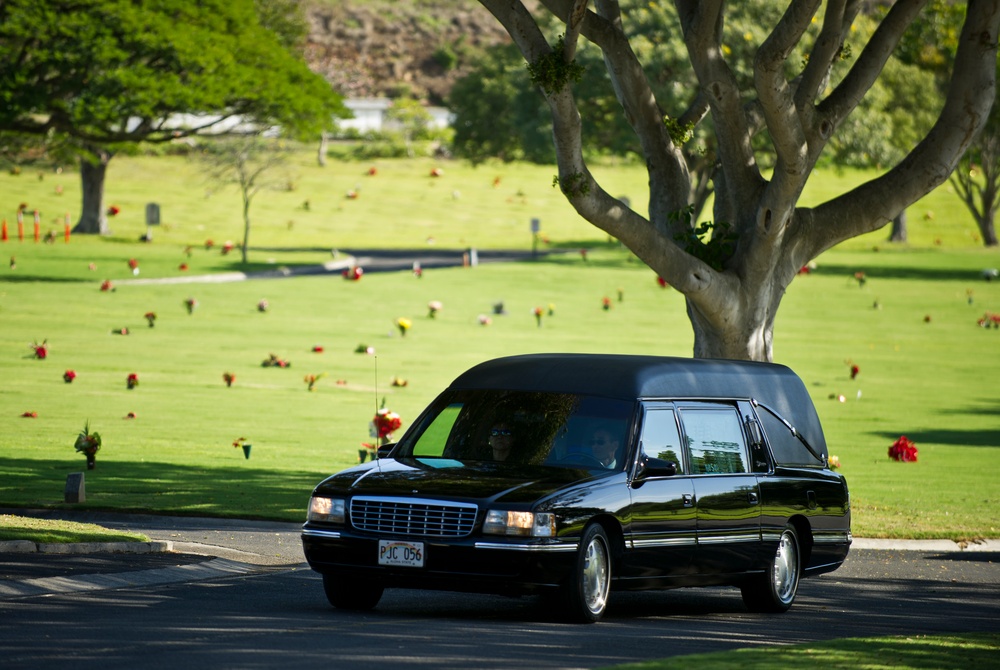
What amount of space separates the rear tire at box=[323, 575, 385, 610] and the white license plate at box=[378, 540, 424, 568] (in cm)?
54

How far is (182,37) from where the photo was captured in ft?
133

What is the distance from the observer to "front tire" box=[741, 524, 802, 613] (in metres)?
11.6

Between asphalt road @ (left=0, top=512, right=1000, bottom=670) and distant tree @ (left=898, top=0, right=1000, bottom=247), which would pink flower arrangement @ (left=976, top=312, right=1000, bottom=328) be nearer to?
distant tree @ (left=898, top=0, right=1000, bottom=247)

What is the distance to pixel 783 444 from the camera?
1229cm

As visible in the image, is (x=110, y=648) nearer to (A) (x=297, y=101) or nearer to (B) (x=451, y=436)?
(B) (x=451, y=436)

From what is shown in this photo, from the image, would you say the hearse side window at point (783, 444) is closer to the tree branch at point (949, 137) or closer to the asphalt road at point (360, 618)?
the asphalt road at point (360, 618)

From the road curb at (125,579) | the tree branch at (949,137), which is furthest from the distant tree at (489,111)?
the road curb at (125,579)

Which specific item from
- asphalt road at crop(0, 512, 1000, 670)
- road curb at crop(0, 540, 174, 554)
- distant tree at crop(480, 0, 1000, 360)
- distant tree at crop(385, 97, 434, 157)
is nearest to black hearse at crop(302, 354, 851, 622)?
asphalt road at crop(0, 512, 1000, 670)

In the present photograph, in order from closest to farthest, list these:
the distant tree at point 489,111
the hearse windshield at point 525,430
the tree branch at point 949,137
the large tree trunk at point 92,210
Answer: the hearse windshield at point 525,430 → the tree branch at point 949,137 → the large tree trunk at point 92,210 → the distant tree at point 489,111

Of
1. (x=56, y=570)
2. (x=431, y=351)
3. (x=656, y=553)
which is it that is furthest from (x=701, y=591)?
(x=431, y=351)

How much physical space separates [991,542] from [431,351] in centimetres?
2383

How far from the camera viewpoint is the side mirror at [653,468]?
34.4 ft

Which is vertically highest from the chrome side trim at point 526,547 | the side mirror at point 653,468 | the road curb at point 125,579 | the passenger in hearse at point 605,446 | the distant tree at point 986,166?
the distant tree at point 986,166

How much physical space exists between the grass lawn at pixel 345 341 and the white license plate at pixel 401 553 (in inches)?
205
